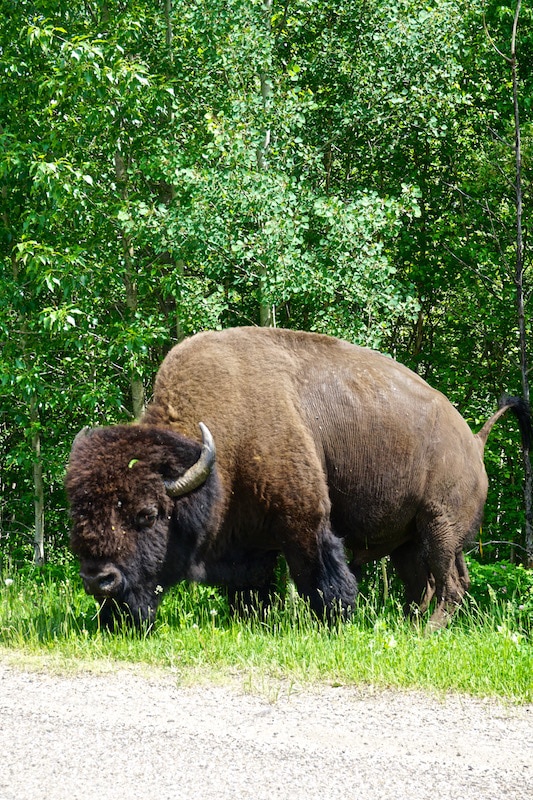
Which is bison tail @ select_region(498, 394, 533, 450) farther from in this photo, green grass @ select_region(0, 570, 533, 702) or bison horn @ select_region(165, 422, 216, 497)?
bison horn @ select_region(165, 422, 216, 497)

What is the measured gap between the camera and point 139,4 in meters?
10.2

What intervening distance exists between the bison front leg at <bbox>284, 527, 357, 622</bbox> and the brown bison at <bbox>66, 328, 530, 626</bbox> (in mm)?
11

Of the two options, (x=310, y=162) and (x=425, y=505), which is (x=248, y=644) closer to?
(x=425, y=505)

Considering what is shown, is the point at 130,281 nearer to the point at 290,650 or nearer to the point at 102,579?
the point at 102,579

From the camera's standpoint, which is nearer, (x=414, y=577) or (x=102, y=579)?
(x=102, y=579)

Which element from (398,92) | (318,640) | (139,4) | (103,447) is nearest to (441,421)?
(318,640)

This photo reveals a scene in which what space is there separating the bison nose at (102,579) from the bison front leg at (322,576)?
4.87 ft

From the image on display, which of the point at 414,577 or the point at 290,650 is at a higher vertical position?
the point at 290,650

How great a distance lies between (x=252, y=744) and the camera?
451 centimetres

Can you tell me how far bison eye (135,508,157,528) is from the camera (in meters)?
6.89

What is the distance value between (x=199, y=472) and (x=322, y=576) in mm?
1356

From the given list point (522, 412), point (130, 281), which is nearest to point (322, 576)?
point (522, 412)

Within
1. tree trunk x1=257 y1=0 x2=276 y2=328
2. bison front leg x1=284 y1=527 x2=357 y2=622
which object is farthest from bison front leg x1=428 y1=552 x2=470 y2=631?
tree trunk x1=257 y1=0 x2=276 y2=328

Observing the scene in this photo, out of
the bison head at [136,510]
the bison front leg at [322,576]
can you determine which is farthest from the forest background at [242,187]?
the bison front leg at [322,576]
